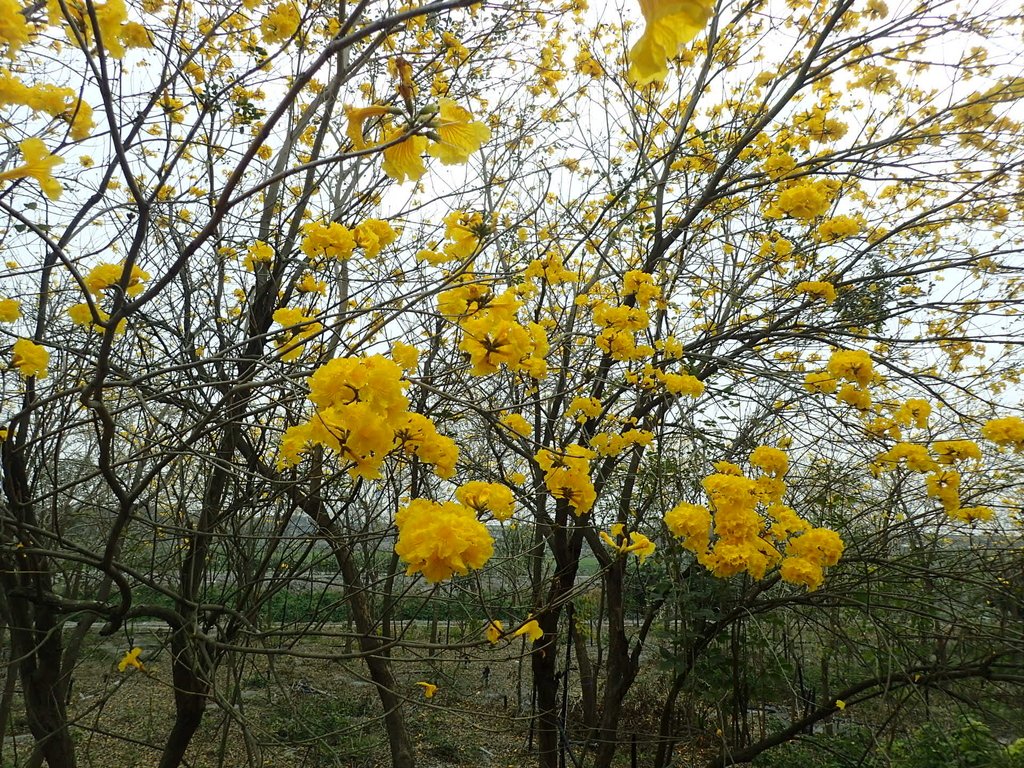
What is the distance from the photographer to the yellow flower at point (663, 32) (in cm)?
54

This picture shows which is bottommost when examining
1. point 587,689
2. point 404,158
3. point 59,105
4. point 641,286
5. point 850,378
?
point 587,689

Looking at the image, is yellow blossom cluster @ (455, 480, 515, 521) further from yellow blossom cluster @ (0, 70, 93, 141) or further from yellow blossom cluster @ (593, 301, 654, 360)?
yellow blossom cluster @ (0, 70, 93, 141)

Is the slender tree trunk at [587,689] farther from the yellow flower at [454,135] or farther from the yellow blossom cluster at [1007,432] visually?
the yellow flower at [454,135]

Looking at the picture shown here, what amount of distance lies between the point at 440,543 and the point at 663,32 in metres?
1.00

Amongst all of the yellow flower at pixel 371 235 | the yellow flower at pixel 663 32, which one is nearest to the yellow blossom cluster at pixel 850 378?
the yellow flower at pixel 371 235

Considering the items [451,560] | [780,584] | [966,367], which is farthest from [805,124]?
[451,560]

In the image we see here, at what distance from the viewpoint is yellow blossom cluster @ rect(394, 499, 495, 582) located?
1.26 metres

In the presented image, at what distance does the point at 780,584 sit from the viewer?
4.32 m

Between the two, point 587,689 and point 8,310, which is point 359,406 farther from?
point 587,689

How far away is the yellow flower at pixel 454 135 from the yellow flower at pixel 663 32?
468 mm

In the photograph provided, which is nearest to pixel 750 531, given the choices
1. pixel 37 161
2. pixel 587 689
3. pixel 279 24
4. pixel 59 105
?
pixel 37 161

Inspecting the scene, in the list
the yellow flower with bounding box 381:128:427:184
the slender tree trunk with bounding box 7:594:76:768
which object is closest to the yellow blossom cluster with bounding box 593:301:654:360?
the yellow flower with bounding box 381:128:427:184

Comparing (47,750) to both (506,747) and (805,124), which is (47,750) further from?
(805,124)

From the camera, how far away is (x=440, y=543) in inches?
50.0
